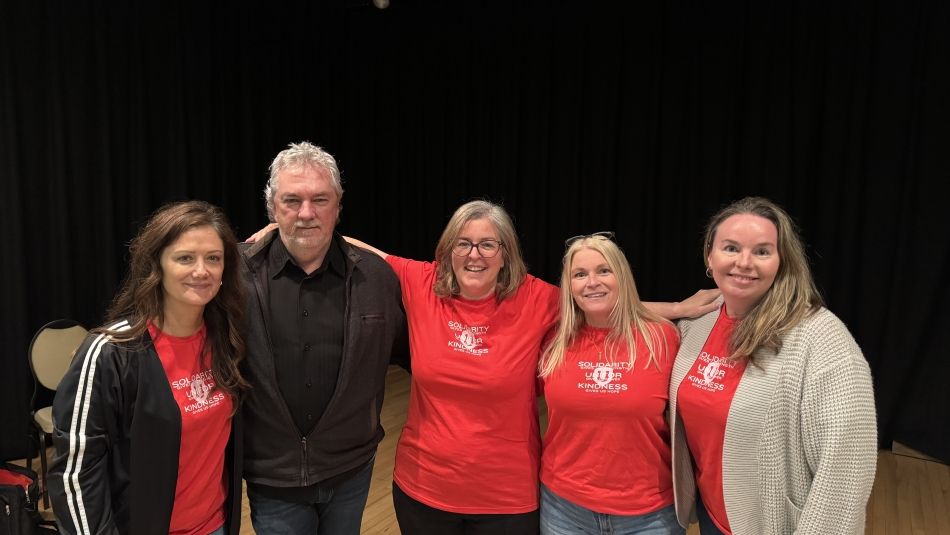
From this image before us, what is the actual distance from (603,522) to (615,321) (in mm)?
625

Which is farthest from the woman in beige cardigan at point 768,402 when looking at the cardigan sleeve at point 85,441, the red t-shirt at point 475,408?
the cardigan sleeve at point 85,441

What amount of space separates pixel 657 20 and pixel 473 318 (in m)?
4.43

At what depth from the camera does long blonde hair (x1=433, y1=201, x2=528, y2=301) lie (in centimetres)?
199

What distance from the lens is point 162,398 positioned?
1493 millimetres

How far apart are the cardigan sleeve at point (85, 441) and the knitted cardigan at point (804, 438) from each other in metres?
1.65

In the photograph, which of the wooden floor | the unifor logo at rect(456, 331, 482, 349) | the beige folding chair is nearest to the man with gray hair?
the unifor logo at rect(456, 331, 482, 349)

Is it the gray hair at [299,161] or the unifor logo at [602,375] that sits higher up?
the gray hair at [299,161]

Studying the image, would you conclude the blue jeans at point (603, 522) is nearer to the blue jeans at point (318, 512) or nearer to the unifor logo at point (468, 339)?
the unifor logo at point (468, 339)

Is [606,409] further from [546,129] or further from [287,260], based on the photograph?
[546,129]

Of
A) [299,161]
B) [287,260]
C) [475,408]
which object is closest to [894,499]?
[475,408]

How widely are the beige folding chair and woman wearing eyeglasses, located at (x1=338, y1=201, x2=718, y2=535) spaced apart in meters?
2.95

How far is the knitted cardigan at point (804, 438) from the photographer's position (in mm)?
1397

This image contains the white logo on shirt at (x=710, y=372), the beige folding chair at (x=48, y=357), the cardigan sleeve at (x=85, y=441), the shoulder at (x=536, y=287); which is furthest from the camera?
the beige folding chair at (x=48, y=357)

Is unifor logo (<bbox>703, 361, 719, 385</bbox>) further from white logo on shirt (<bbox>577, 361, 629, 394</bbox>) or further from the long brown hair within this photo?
the long brown hair
